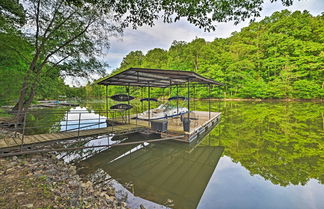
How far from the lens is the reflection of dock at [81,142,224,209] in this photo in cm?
347

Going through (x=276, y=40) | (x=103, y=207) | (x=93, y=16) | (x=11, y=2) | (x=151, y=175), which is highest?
(x=276, y=40)

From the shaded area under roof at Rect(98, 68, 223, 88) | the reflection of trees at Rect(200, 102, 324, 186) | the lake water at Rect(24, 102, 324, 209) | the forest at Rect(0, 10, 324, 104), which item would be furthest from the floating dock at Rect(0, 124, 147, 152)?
the forest at Rect(0, 10, 324, 104)

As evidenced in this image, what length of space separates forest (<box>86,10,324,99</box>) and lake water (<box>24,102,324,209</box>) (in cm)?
1701

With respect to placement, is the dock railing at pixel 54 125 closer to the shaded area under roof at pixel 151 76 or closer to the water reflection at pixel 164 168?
the water reflection at pixel 164 168

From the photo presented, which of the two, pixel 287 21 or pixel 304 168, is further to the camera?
pixel 287 21

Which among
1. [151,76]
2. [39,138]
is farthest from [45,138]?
[151,76]

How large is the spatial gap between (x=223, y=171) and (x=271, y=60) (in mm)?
30556

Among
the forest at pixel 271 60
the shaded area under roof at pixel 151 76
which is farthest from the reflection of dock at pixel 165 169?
the forest at pixel 271 60

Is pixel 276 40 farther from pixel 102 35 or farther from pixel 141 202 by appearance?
pixel 141 202

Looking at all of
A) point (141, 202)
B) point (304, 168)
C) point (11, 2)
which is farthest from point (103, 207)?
point (11, 2)

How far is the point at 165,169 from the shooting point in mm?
4734

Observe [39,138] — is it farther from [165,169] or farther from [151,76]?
[151,76]

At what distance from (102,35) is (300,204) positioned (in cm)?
1065

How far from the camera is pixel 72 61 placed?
8.37 m
